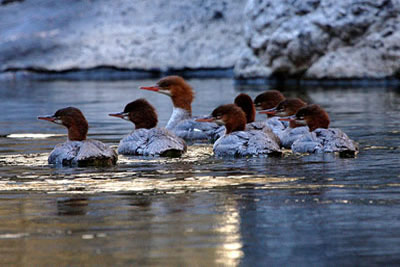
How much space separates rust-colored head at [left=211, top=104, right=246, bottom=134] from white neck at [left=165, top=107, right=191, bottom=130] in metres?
2.55

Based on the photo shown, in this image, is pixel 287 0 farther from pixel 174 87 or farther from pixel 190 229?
pixel 190 229

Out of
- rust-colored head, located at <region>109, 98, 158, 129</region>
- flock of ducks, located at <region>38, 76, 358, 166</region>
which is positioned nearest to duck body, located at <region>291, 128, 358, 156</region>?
flock of ducks, located at <region>38, 76, 358, 166</region>

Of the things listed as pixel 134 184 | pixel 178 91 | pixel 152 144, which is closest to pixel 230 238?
pixel 134 184

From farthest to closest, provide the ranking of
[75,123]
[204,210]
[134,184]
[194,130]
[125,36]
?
[125,36] < [194,130] < [75,123] < [134,184] < [204,210]

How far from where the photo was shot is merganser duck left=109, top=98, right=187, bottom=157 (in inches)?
374

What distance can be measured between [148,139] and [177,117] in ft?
10.1

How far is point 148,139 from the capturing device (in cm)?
977

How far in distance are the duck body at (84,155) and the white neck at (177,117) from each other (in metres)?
3.85

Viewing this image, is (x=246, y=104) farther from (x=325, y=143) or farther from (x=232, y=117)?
(x=325, y=143)

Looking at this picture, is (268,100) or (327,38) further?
(327,38)

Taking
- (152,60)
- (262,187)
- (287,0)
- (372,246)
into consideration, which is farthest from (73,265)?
(152,60)

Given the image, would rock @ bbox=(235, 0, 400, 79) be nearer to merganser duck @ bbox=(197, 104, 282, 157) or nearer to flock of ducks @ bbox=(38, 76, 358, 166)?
flock of ducks @ bbox=(38, 76, 358, 166)

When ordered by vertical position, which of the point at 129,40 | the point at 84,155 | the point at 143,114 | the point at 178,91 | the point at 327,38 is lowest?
the point at 84,155

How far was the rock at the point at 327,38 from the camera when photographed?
22.2 meters
